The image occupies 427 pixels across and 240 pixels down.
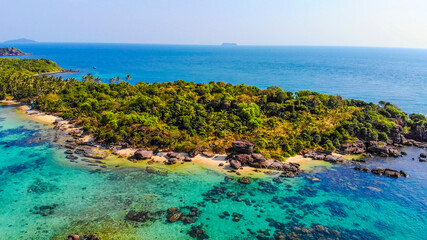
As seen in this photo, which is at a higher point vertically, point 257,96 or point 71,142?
point 257,96

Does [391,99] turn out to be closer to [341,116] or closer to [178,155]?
[341,116]

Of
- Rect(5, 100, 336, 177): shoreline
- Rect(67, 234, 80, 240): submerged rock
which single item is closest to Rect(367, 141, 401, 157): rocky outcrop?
Rect(5, 100, 336, 177): shoreline

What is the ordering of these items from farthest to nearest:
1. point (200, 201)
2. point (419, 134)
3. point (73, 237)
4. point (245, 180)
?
point (419, 134)
point (245, 180)
point (200, 201)
point (73, 237)

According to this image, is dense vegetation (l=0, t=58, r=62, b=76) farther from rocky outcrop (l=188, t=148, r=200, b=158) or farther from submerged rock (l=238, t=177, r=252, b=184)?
submerged rock (l=238, t=177, r=252, b=184)

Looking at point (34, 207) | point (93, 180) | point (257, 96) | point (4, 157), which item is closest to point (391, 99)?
point (257, 96)

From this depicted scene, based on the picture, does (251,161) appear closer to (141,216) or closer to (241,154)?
(241,154)

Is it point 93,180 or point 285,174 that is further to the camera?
point 285,174

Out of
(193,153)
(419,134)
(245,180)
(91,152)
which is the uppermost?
(419,134)

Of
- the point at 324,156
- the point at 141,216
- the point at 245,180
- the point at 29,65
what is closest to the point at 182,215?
the point at 141,216
